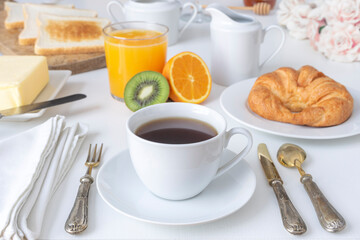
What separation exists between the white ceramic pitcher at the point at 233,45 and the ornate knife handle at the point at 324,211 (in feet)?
1.95

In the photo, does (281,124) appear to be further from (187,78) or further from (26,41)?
(26,41)

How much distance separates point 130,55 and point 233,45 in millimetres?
331

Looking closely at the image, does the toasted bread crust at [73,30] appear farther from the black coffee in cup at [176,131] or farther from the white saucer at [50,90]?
the black coffee in cup at [176,131]

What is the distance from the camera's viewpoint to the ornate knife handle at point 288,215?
26.7 inches

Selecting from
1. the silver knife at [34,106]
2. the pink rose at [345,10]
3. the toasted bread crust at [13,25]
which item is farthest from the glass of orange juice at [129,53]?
the toasted bread crust at [13,25]

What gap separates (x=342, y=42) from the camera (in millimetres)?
1533

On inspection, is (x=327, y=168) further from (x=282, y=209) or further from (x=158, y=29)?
(x=158, y=29)

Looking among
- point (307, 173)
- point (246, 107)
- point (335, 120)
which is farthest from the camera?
point (246, 107)

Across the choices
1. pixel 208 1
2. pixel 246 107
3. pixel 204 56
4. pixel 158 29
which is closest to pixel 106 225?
pixel 246 107

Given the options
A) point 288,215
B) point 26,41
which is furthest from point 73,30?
point 288,215

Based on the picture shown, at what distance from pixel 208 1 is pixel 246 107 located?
1550 millimetres

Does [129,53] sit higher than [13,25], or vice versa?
[129,53]

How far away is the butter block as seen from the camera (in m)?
1.06

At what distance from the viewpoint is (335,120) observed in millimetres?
992
